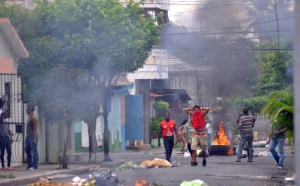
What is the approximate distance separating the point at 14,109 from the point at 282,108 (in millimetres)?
7700

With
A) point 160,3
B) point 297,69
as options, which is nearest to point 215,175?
point 160,3

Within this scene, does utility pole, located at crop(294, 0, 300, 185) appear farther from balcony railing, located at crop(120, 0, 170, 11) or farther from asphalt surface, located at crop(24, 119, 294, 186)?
asphalt surface, located at crop(24, 119, 294, 186)

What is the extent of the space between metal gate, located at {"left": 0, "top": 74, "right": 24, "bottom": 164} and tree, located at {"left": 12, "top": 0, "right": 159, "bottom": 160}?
35 cm

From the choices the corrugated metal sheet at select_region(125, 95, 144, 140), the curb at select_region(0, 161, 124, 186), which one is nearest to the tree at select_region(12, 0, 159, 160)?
the curb at select_region(0, 161, 124, 186)

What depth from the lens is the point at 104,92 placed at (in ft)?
78.0

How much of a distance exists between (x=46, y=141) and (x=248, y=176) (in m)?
7.62

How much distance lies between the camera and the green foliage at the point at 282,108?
1716cm

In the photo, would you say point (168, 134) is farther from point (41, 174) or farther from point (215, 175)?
point (41, 174)

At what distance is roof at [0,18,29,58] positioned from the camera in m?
19.7

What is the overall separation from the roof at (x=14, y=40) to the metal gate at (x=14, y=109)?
63 centimetres

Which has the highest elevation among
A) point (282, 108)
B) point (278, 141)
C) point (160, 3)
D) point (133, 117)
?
point (160, 3)

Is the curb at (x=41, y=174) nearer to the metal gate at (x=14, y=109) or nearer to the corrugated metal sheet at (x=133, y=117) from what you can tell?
the metal gate at (x=14, y=109)

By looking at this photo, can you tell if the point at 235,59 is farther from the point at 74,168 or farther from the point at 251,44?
the point at 74,168

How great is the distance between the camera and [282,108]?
17.0 m
